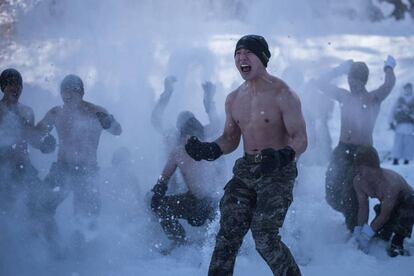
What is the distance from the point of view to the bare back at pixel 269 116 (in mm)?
2900

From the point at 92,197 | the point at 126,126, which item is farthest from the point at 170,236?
the point at 126,126

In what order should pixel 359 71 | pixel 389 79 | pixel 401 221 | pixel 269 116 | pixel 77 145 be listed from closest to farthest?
pixel 269 116
pixel 401 221
pixel 77 145
pixel 359 71
pixel 389 79

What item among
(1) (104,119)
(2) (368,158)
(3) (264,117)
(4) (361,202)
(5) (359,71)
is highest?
(5) (359,71)

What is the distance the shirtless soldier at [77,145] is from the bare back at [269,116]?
2.07 m

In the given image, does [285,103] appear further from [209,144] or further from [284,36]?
[284,36]

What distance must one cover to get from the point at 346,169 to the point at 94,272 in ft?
8.56

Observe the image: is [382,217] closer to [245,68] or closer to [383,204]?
[383,204]

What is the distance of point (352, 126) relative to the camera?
5160mm

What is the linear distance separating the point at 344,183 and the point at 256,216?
251 cm

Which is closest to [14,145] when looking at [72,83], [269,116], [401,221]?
[72,83]

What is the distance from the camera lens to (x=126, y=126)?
733cm

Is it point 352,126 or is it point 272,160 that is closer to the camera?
point 272,160

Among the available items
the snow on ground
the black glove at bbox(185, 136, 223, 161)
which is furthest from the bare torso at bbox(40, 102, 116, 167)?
the black glove at bbox(185, 136, 223, 161)

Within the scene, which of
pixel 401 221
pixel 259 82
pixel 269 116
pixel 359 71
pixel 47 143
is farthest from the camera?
pixel 359 71
